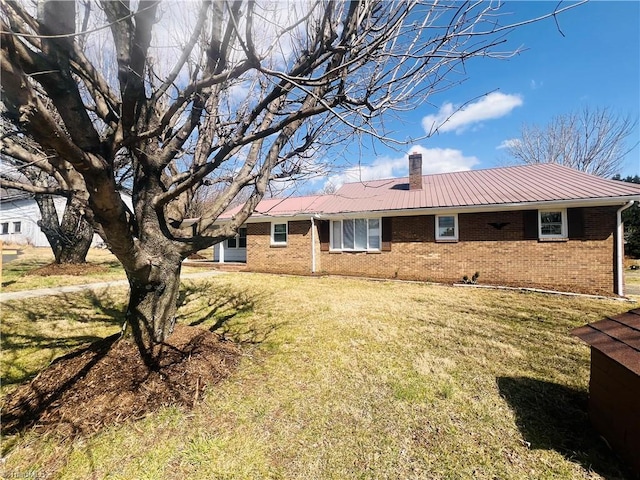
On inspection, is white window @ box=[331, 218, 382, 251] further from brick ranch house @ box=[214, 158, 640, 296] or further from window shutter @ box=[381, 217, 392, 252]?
window shutter @ box=[381, 217, 392, 252]

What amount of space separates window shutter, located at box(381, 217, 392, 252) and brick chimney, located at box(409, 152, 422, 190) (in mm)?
3033

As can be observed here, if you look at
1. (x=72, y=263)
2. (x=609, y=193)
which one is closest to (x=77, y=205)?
(x=72, y=263)

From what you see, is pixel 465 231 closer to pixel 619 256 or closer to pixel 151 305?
pixel 619 256

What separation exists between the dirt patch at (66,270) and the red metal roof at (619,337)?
1498cm

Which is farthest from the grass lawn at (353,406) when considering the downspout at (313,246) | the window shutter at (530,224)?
the downspout at (313,246)

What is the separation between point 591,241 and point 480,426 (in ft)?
33.9

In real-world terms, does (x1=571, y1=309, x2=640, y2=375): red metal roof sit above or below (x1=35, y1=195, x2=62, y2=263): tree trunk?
below

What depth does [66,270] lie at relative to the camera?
11734 mm

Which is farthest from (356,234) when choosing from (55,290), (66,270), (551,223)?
(66,270)

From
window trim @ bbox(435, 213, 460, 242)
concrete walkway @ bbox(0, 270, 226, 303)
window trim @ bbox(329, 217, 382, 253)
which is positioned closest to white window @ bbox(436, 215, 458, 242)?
window trim @ bbox(435, 213, 460, 242)

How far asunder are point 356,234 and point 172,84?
11.4m

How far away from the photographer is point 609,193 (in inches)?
364

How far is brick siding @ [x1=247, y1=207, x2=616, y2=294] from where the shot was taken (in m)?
9.77

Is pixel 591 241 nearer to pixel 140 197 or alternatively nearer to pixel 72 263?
pixel 140 197
